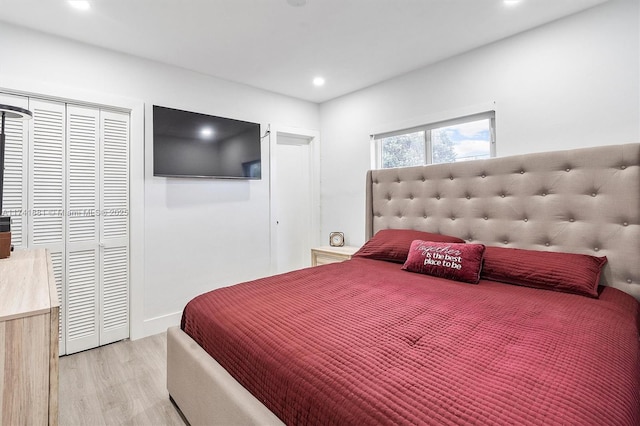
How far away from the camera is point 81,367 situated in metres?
2.35

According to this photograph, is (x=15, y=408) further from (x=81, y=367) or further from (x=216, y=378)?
(x=81, y=367)

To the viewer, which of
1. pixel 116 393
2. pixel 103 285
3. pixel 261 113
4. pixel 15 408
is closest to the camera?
pixel 15 408

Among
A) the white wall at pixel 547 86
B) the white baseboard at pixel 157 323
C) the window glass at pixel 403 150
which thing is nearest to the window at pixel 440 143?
the window glass at pixel 403 150

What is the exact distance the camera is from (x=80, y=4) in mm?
2072

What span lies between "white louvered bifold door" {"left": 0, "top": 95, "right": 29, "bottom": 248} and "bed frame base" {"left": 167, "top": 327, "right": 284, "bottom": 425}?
1538 millimetres

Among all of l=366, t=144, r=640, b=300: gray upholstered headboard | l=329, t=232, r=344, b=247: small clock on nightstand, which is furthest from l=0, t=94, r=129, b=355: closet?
l=366, t=144, r=640, b=300: gray upholstered headboard

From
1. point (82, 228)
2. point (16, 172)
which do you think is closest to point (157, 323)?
point (82, 228)

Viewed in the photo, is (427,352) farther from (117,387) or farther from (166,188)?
(166,188)

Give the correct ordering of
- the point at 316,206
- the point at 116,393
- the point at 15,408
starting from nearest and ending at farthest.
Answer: the point at 15,408 → the point at 116,393 → the point at 316,206

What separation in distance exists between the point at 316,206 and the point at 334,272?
204cm

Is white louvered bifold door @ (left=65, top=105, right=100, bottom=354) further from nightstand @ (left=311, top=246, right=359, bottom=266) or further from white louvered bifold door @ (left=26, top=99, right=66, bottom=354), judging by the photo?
nightstand @ (left=311, top=246, right=359, bottom=266)

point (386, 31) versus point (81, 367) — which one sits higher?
point (386, 31)

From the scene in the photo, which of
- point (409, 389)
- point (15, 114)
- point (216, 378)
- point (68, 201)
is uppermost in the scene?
point (15, 114)

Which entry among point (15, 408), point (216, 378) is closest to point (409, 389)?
point (216, 378)
